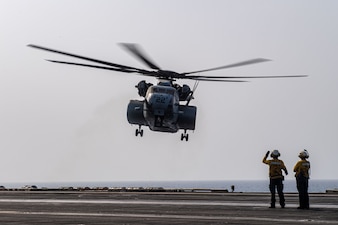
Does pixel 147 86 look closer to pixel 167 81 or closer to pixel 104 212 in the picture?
pixel 167 81

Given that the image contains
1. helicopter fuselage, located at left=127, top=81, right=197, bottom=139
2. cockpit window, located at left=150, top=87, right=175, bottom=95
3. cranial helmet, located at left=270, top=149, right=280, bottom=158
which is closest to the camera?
cranial helmet, located at left=270, top=149, right=280, bottom=158

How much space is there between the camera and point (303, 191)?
2436cm

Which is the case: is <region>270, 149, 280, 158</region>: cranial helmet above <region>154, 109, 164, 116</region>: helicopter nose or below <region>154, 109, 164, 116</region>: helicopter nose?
below

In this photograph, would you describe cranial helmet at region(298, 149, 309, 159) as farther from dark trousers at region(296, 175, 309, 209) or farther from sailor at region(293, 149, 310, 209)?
dark trousers at region(296, 175, 309, 209)

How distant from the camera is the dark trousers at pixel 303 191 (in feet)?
78.3

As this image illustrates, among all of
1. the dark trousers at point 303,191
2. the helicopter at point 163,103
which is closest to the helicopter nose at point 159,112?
the helicopter at point 163,103

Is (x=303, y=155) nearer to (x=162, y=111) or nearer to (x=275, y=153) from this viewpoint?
(x=275, y=153)

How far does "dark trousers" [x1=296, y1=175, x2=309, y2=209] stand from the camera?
939 inches

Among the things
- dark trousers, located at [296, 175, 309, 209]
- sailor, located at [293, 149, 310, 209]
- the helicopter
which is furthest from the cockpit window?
dark trousers, located at [296, 175, 309, 209]

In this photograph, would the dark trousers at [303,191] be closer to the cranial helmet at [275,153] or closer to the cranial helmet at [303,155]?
the cranial helmet at [303,155]

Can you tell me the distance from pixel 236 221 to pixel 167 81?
29.9 metres

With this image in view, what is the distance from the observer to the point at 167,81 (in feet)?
157

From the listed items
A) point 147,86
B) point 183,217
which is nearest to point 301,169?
point 183,217

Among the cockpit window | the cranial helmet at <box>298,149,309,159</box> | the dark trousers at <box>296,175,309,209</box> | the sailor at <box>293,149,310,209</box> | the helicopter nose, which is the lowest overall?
the dark trousers at <box>296,175,309,209</box>
